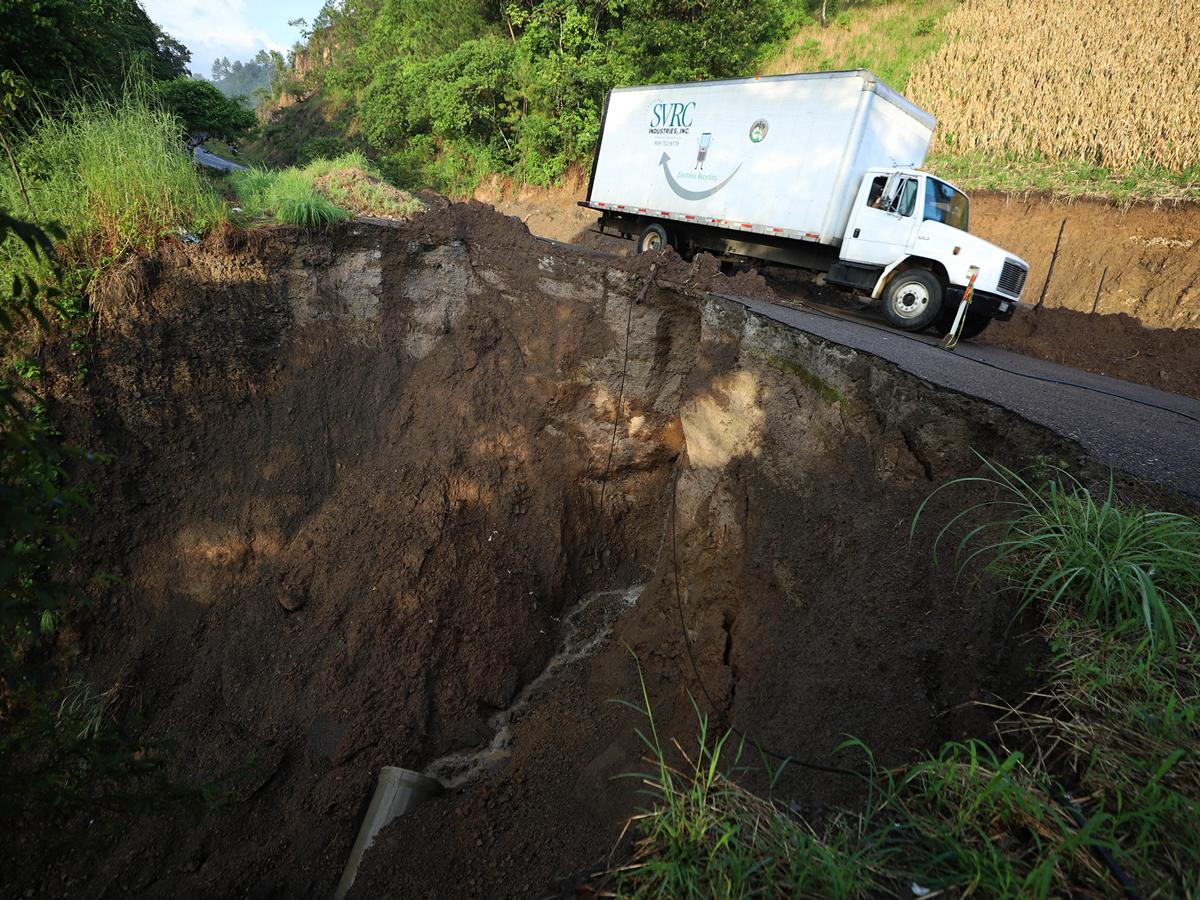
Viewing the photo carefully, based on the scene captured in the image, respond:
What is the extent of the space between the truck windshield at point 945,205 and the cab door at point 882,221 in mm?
176

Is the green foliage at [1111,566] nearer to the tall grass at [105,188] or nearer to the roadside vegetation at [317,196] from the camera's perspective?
the roadside vegetation at [317,196]

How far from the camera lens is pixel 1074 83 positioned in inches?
532

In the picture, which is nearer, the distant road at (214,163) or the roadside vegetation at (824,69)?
the distant road at (214,163)

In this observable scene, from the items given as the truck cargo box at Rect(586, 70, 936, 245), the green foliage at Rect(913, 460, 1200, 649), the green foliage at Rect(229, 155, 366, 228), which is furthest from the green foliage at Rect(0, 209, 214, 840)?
the truck cargo box at Rect(586, 70, 936, 245)

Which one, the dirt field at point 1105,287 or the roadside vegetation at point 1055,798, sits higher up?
the dirt field at point 1105,287

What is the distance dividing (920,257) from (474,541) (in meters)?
6.84

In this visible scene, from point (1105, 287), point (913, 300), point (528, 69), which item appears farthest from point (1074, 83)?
point (528, 69)

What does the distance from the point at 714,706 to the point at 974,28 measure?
20.5 metres

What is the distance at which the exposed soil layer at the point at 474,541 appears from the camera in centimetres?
342

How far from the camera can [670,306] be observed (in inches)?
261

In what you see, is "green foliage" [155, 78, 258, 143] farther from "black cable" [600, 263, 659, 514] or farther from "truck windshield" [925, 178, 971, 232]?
"truck windshield" [925, 178, 971, 232]

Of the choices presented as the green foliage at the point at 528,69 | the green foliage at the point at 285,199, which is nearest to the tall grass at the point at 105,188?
the green foliage at the point at 285,199

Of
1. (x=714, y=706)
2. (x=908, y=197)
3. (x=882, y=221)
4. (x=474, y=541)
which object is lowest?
(x=474, y=541)

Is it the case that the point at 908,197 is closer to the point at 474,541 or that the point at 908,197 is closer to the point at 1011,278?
the point at 1011,278
